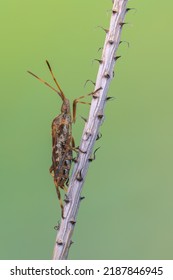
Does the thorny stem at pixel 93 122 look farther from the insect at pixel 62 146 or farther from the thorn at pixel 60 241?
the insect at pixel 62 146

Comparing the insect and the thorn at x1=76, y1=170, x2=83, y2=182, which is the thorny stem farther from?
the insect

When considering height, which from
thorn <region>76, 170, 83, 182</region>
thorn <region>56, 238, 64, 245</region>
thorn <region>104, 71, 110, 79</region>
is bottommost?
thorn <region>56, 238, 64, 245</region>

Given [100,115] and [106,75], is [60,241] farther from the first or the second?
[106,75]

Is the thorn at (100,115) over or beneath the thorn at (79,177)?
over

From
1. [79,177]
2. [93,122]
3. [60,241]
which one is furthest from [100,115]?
[60,241]

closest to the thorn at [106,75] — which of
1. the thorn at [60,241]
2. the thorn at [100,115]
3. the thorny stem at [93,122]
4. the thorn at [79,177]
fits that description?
the thorny stem at [93,122]

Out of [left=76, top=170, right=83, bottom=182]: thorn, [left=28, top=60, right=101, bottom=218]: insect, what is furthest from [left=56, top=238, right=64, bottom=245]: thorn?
[left=28, top=60, right=101, bottom=218]: insect
